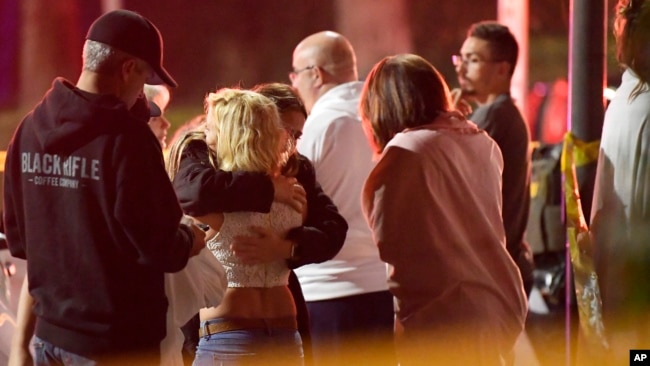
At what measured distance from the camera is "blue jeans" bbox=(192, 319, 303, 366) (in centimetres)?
361

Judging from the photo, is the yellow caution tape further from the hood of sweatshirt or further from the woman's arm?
the woman's arm

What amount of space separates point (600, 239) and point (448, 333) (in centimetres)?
69

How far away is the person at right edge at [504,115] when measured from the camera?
221 inches

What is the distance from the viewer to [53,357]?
3291mm

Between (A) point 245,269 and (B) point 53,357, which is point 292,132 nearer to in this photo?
(A) point 245,269

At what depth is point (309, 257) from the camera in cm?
377

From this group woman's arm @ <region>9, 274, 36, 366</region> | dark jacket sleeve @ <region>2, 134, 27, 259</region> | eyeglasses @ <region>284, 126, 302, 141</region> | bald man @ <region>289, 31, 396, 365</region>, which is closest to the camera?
dark jacket sleeve @ <region>2, 134, 27, 259</region>

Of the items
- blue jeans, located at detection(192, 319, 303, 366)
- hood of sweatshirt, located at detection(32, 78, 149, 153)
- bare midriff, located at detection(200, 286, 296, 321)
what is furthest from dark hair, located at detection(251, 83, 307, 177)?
hood of sweatshirt, located at detection(32, 78, 149, 153)

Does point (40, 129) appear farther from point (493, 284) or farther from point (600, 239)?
point (600, 239)

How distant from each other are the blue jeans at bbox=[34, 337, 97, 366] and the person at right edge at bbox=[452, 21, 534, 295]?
282cm

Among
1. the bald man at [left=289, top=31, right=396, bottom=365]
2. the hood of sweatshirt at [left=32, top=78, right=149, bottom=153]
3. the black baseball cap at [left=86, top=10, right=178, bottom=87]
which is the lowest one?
the bald man at [left=289, top=31, right=396, bottom=365]

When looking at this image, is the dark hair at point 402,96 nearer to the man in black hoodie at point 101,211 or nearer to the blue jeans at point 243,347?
the blue jeans at point 243,347

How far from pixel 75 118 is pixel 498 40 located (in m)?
3.34

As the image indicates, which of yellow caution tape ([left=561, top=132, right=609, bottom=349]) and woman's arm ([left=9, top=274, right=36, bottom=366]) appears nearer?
woman's arm ([left=9, top=274, right=36, bottom=366])
